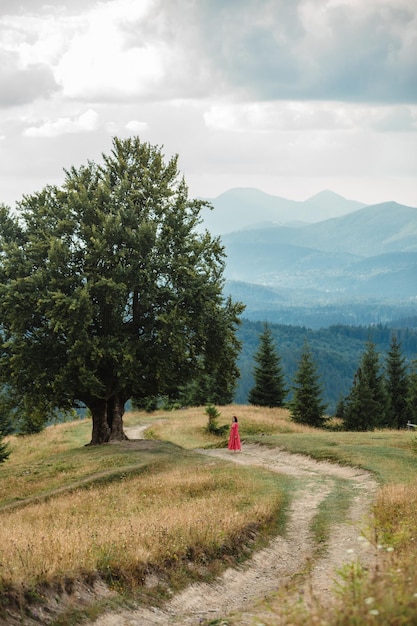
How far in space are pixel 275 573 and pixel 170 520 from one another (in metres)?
3.14

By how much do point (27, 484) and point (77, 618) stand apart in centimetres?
1924

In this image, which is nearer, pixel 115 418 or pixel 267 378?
pixel 115 418

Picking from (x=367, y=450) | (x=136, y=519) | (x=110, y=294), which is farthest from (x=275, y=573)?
(x=110, y=294)

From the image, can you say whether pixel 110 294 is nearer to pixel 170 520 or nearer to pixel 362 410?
pixel 170 520

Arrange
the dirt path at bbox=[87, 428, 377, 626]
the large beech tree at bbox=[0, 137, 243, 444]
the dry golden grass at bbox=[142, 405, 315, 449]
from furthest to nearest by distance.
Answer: the dry golden grass at bbox=[142, 405, 315, 449]
the large beech tree at bbox=[0, 137, 243, 444]
the dirt path at bbox=[87, 428, 377, 626]

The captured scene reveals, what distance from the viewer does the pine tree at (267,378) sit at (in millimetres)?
72062

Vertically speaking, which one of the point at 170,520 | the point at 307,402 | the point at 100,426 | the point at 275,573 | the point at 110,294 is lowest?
the point at 307,402

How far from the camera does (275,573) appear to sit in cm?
1292

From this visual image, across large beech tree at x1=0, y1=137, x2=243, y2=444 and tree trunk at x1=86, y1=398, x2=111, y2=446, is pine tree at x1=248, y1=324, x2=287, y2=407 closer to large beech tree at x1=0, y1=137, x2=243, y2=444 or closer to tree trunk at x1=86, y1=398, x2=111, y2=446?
large beech tree at x1=0, y1=137, x2=243, y2=444

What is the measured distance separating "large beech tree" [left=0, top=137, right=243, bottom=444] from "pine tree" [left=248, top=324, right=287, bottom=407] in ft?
118

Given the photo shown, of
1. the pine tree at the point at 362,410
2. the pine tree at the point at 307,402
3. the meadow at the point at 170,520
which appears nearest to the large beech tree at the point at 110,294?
the meadow at the point at 170,520

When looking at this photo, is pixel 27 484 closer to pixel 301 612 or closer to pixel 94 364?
pixel 94 364

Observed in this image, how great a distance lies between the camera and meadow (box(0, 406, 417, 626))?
834 cm

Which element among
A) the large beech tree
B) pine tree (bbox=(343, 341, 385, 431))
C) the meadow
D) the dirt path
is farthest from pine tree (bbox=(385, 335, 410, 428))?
the dirt path
